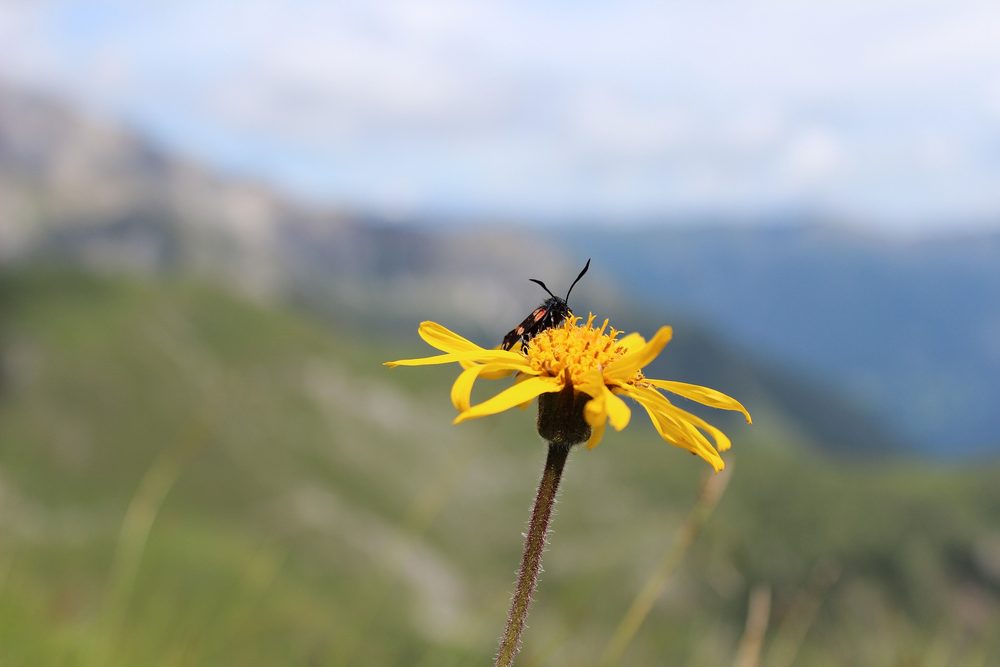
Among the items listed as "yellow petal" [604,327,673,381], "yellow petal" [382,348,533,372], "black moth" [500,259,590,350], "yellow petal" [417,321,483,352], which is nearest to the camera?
"yellow petal" [604,327,673,381]

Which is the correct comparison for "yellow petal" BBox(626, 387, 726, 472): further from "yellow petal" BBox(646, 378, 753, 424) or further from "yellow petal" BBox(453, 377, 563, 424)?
"yellow petal" BBox(453, 377, 563, 424)

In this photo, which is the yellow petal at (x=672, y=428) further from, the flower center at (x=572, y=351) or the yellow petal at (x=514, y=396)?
the yellow petal at (x=514, y=396)

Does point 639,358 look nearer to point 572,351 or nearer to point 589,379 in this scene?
point 589,379

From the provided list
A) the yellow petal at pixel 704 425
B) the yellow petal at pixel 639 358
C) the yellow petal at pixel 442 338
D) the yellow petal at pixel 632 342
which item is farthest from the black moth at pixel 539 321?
the yellow petal at pixel 704 425

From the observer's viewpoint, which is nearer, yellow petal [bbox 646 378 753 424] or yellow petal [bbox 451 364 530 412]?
yellow petal [bbox 451 364 530 412]

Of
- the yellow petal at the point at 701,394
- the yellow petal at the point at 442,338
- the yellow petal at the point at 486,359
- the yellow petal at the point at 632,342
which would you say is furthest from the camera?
the yellow petal at the point at 632,342

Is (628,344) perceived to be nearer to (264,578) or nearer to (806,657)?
(264,578)

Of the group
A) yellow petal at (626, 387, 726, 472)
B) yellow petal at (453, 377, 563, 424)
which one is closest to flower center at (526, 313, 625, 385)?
yellow petal at (453, 377, 563, 424)
